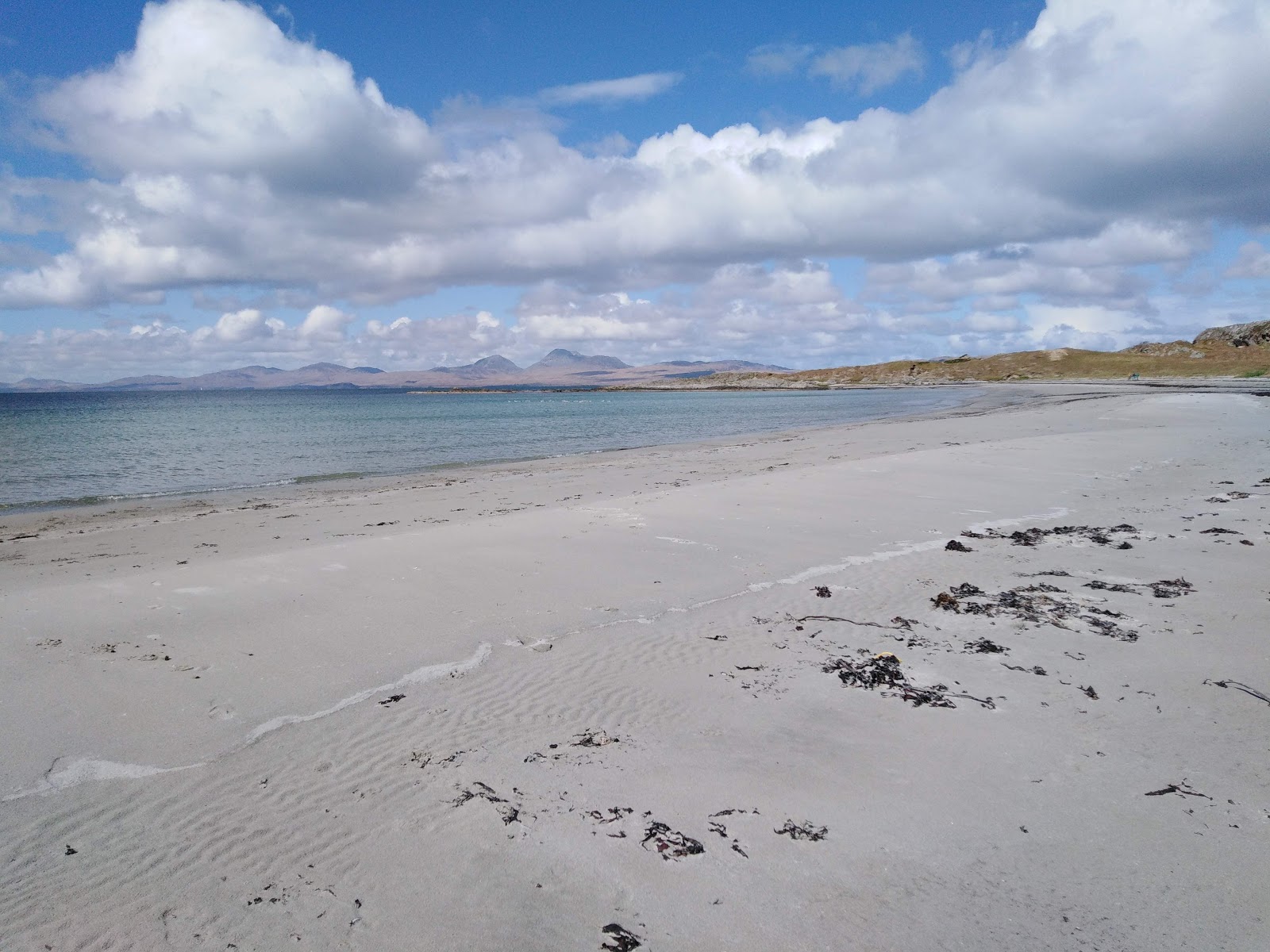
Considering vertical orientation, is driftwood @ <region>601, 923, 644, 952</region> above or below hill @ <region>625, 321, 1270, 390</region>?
below

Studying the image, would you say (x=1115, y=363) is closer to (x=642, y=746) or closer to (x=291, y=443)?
(x=291, y=443)

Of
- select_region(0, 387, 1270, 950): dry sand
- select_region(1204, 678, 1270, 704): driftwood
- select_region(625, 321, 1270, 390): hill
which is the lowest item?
select_region(0, 387, 1270, 950): dry sand

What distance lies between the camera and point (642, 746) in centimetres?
520

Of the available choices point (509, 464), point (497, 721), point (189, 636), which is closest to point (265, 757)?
point (497, 721)

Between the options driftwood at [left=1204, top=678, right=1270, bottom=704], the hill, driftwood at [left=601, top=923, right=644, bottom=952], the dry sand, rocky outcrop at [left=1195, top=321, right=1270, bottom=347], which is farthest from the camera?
rocky outcrop at [left=1195, top=321, right=1270, bottom=347]

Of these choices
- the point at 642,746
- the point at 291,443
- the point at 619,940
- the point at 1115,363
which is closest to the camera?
the point at 619,940

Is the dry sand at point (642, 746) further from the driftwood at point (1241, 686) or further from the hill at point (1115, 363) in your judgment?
the hill at point (1115, 363)

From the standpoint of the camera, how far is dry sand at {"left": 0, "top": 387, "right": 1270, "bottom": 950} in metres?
3.63

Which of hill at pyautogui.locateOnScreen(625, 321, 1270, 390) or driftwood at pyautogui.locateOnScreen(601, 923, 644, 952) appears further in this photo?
hill at pyautogui.locateOnScreen(625, 321, 1270, 390)

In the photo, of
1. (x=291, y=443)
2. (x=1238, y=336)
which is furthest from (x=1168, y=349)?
(x=291, y=443)

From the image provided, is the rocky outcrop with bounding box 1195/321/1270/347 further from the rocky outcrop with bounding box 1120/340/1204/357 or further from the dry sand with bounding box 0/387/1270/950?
the dry sand with bounding box 0/387/1270/950

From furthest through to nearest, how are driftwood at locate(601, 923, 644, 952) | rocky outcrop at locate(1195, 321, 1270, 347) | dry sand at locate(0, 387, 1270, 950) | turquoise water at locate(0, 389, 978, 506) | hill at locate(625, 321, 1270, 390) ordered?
1. rocky outcrop at locate(1195, 321, 1270, 347)
2. hill at locate(625, 321, 1270, 390)
3. turquoise water at locate(0, 389, 978, 506)
4. dry sand at locate(0, 387, 1270, 950)
5. driftwood at locate(601, 923, 644, 952)

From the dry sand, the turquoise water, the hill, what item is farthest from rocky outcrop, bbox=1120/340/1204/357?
the dry sand

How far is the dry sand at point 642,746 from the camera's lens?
3629mm
